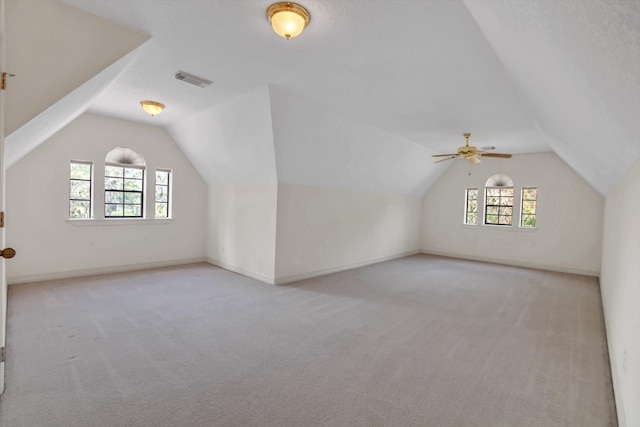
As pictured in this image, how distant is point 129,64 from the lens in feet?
10.7

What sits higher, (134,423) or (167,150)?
(167,150)

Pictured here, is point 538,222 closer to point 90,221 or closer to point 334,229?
point 334,229

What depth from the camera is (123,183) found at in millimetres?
5832

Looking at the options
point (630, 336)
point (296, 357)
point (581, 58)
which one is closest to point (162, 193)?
point (296, 357)

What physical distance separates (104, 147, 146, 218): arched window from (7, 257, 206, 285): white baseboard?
37.8 inches

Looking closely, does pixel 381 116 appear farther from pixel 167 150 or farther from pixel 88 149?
pixel 88 149

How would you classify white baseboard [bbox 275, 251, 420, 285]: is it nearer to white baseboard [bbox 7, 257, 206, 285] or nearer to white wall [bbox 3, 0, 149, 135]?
white baseboard [bbox 7, 257, 206, 285]

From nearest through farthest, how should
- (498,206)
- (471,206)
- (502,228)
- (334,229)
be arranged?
(334,229), (502,228), (498,206), (471,206)

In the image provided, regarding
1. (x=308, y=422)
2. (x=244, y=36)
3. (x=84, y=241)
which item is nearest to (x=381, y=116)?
(x=244, y=36)

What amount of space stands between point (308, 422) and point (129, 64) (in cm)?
373

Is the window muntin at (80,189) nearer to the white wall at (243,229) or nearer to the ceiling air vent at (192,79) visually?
the white wall at (243,229)

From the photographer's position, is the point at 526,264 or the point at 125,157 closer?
the point at 125,157

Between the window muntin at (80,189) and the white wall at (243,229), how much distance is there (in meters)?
2.17

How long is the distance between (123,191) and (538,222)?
907 centimetres
